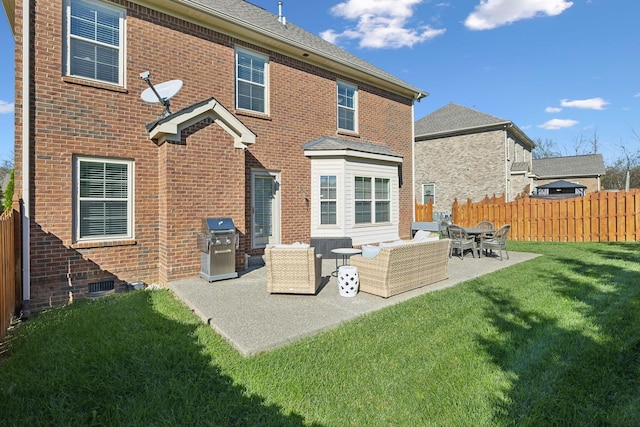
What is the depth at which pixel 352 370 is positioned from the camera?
3.39 m

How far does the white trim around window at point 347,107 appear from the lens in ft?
37.6

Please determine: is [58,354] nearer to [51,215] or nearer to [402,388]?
[51,215]

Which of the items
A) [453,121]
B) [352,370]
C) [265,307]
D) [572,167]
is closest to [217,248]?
[265,307]

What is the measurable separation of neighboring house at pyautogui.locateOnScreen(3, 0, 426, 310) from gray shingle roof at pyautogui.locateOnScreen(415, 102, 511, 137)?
14469 mm

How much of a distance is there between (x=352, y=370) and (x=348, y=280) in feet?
8.39

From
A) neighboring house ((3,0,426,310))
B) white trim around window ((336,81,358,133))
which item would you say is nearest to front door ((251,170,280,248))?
neighboring house ((3,0,426,310))

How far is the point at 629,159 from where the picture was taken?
3922 centimetres

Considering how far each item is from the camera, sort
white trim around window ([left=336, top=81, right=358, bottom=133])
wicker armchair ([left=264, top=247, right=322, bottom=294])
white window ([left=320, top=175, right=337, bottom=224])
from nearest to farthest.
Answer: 1. wicker armchair ([left=264, top=247, right=322, bottom=294])
2. white window ([left=320, top=175, right=337, bottom=224])
3. white trim around window ([left=336, top=81, right=358, bottom=133])

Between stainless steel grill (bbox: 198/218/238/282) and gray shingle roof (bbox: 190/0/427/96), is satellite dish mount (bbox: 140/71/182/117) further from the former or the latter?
stainless steel grill (bbox: 198/218/238/282)

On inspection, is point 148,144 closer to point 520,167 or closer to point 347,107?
point 347,107

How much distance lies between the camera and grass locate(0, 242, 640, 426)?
275 cm

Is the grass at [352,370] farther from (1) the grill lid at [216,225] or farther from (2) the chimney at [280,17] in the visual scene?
(2) the chimney at [280,17]

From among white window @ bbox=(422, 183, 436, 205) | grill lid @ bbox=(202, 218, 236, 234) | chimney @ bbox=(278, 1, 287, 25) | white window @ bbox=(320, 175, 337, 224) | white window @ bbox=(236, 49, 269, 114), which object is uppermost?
chimney @ bbox=(278, 1, 287, 25)

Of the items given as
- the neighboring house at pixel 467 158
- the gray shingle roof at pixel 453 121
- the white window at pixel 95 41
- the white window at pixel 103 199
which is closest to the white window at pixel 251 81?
the white window at pixel 95 41
